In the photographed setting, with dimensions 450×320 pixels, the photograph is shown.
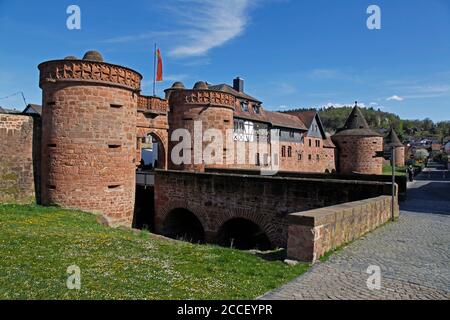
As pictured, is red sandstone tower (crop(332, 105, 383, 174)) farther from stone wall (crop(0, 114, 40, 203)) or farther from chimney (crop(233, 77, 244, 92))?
stone wall (crop(0, 114, 40, 203))

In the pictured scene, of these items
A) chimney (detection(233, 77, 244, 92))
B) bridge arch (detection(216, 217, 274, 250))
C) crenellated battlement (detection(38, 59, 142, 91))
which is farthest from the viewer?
chimney (detection(233, 77, 244, 92))

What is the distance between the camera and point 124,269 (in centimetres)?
588

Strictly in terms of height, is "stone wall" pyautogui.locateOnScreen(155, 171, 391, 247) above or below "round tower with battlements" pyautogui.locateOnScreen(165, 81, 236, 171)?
below

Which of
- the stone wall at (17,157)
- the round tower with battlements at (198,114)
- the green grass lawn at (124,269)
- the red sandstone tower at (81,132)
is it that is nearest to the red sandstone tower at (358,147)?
the round tower with battlements at (198,114)

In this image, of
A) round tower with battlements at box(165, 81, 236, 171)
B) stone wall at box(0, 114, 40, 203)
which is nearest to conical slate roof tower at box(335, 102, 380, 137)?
round tower with battlements at box(165, 81, 236, 171)

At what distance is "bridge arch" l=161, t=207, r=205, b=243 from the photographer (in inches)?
664

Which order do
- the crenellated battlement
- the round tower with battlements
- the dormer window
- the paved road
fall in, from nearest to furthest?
the paved road, the crenellated battlement, the round tower with battlements, the dormer window

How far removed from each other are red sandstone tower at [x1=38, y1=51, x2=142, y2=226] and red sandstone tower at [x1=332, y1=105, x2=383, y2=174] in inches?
1277

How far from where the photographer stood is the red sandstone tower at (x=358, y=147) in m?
40.8

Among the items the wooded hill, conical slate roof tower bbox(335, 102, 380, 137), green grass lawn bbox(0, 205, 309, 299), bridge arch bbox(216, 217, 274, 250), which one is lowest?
bridge arch bbox(216, 217, 274, 250)

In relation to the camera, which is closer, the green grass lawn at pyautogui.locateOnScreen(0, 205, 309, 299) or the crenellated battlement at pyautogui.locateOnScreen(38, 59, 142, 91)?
the green grass lawn at pyautogui.locateOnScreen(0, 205, 309, 299)
